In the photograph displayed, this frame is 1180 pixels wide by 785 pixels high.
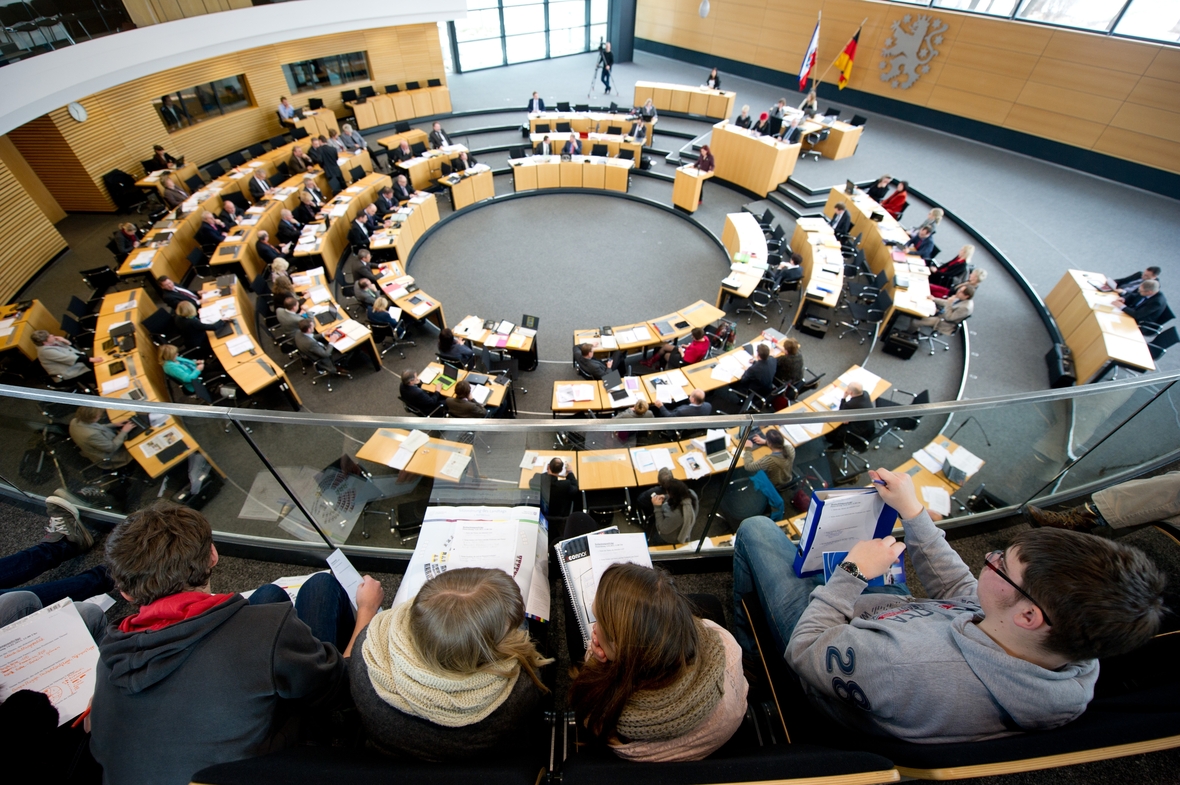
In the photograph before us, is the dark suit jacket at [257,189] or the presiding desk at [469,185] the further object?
the presiding desk at [469,185]

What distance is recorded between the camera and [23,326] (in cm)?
697

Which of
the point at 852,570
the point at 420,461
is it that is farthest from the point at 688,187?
the point at 852,570

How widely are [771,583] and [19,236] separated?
14439 millimetres

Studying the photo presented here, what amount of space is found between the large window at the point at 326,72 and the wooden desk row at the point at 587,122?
238 inches

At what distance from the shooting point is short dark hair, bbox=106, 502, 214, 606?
165 centimetres

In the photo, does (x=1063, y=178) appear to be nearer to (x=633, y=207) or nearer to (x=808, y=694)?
(x=633, y=207)

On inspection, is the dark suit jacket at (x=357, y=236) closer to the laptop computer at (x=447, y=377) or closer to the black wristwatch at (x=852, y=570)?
the laptop computer at (x=447, y=377)

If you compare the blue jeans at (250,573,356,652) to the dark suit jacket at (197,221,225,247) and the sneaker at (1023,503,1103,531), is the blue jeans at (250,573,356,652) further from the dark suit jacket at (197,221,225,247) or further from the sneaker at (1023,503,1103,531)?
the dark suit jacket at (197,221,225,247)

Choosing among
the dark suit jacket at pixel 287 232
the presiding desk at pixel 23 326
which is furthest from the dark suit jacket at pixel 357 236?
the presiding desk at pixel 23 326

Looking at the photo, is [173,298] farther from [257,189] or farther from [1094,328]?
[1094,328]

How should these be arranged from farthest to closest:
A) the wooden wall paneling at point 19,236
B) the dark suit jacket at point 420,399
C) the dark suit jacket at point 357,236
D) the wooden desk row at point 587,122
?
the wooden desk row at point 587,122 → the dark suit jacket at point 357,236 → the wooden wall paneling at point 19,236 → the dark suit jacket at point 420,399

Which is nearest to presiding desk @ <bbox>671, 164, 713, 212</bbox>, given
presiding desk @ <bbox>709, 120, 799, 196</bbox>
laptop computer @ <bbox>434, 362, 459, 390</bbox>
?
presiding desk @ <bbox>709, 120, 799, 196</bbox>

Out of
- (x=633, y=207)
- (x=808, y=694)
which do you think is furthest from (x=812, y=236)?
(x=808, y=694)

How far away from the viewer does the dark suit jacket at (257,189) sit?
1102cm
